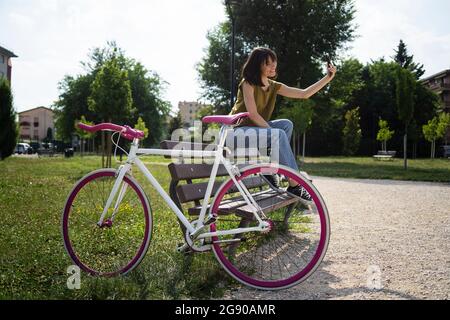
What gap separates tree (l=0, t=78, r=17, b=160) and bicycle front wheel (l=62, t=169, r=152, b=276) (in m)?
28.4

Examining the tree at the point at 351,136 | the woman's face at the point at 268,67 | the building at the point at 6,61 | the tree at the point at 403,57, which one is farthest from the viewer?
the tree at the point at 403,57

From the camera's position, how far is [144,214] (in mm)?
3441

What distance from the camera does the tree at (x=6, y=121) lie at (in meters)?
29.0

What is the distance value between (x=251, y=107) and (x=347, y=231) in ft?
8.98

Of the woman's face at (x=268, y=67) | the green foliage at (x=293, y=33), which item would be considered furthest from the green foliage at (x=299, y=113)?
the woman's face at (x=268, y=67)

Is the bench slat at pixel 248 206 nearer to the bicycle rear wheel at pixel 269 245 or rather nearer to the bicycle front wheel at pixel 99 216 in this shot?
the bicycle rear wheel at pixel 269 245

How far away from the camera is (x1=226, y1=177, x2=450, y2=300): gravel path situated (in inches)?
131

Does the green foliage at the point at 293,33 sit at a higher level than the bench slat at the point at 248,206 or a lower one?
higher

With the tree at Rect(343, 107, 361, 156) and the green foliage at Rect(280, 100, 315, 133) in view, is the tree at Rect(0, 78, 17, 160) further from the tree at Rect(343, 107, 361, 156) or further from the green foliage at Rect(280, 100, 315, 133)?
the tree at Rect(343, 107, 361, 156)

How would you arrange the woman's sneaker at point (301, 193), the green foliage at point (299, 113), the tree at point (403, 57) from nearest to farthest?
the woman's sneaker at point (301, 193), the green foliage at point (299, 113), the tree at point (403, 57)

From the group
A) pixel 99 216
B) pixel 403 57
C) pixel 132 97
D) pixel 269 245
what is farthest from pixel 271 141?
pixel 403 57

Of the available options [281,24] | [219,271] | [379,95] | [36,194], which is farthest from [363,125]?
[219,271]

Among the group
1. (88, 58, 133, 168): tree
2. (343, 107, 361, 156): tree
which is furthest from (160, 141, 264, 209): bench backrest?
(343, 107, 361, 156): tree
